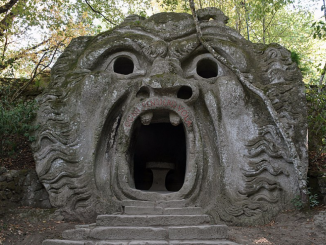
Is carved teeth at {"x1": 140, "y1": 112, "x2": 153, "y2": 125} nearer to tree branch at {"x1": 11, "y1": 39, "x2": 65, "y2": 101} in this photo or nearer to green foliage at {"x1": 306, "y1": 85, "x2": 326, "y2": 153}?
green foliage at {"x1": 306, "y1": 85, "x2": 326, "y2": 153}

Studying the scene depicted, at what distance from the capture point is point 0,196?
5.98 metres

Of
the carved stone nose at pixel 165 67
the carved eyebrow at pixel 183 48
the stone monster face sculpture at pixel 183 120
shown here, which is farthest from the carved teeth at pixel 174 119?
the carved eyebrow at pixel 183 48

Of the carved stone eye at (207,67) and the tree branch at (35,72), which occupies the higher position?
the tree branch at (35,72)

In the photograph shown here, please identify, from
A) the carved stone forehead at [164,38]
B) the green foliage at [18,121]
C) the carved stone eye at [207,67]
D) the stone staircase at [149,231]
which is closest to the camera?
the stone staircase at [149,231]

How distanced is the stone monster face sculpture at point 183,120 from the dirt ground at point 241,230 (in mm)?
273

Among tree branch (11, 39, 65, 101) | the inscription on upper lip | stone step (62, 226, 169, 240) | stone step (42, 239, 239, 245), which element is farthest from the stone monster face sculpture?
tree branch (11, 39, 65, 101)

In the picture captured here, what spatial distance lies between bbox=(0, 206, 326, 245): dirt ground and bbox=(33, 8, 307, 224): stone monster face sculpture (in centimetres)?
27

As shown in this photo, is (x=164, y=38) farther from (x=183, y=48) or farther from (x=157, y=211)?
(x=157, y=211)

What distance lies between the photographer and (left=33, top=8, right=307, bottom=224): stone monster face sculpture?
575cm

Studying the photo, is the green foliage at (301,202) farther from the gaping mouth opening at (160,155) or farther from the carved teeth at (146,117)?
the gaping mouth opening at (160,155)

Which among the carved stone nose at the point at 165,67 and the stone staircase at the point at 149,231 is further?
the carved stone nose at the point at 165,67

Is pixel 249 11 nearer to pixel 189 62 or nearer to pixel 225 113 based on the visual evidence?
pixel 189 62

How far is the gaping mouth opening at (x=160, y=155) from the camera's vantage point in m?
8.20

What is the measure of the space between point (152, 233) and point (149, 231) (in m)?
0.05
